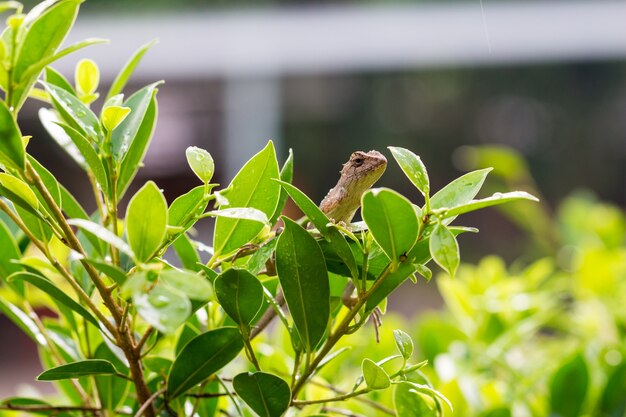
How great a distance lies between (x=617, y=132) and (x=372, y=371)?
176 inches

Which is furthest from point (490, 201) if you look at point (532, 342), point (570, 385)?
point (532, 342)

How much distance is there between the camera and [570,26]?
484cm

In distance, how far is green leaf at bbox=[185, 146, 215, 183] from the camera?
1.22 ft

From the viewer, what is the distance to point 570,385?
2.22 feet

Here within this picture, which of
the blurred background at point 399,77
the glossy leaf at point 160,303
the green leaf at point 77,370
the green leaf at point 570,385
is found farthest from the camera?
the blurred background at point 399,77

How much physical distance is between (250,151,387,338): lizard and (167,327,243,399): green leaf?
7 cm

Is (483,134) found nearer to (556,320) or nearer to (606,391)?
(556,320)

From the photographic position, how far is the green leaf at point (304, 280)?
385 mm

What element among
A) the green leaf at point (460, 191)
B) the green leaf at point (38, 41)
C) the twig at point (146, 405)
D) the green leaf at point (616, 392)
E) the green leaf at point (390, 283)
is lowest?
the green leaf at point (616, 392)

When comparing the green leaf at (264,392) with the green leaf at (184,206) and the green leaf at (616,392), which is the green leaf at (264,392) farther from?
the green leaf at (616,392)

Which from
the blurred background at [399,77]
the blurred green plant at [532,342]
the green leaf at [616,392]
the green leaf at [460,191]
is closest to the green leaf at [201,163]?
the green leaf at [460,191]

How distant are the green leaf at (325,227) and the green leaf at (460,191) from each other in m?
0.05


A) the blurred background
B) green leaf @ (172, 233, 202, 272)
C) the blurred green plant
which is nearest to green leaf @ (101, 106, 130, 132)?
green leaf @ (172, 233, 202, 272)

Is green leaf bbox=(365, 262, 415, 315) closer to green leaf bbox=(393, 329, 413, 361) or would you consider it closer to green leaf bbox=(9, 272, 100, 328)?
green leaf bbox=(393, 329, 413, 361)
